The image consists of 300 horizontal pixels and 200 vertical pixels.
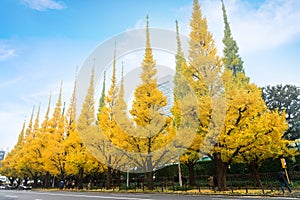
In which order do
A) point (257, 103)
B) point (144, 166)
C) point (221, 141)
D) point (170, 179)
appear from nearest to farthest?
point (257, 103) → point (221, 141) → point (144, 166) → point (170, 179)

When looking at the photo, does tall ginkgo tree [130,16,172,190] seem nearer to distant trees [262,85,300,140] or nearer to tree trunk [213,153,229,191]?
Answer: tree trunk [213,153,229,191]

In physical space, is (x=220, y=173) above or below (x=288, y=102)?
below

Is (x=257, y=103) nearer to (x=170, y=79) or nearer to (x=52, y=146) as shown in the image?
(x=170, y=79)

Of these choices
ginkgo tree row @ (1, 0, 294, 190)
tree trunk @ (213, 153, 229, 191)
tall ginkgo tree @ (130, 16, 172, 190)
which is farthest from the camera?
tall ginkgo tree @ (130, 16, 172, 190)

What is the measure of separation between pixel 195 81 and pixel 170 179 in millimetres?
13473

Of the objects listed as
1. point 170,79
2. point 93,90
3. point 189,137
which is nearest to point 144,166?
point 189,137

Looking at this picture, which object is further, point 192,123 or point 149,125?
point 149,125

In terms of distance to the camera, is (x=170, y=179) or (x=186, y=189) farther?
(x=170, y=179)

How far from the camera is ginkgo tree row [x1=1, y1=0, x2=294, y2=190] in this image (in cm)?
1120

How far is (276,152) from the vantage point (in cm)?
1442

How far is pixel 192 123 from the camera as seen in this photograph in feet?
41.1

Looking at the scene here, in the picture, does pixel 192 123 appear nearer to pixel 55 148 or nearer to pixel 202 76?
pixel 202 76

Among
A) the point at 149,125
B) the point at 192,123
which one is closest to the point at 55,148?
the point at 149,125

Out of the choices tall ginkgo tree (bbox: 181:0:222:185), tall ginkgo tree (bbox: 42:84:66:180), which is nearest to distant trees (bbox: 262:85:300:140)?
tall ginkgo tree (bbox: 181:0:222:185)
